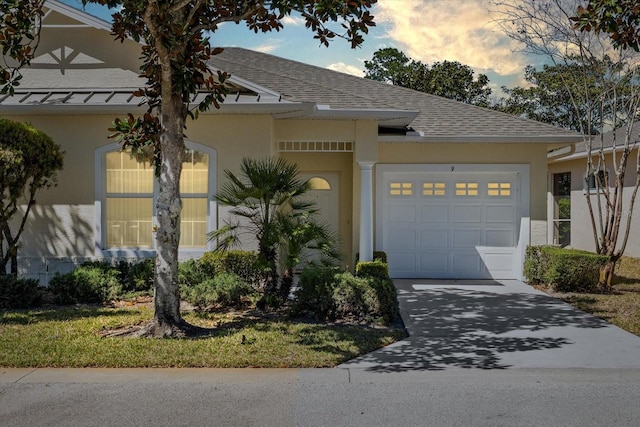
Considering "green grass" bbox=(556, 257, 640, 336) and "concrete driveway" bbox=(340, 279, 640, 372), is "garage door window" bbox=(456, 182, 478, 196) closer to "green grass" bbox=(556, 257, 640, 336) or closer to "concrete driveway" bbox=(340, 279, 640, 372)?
"concrete driveway" bbox=(340, 279, 640, 372)

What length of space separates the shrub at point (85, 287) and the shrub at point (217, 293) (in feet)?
4.78

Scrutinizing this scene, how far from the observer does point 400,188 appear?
13.2 metres

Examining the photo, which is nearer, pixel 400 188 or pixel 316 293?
pixel 316 293

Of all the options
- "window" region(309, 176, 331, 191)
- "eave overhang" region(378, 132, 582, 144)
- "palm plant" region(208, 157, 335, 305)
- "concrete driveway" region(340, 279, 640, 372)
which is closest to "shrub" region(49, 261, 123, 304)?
"palm plant" region(208, 157, 335, 305)

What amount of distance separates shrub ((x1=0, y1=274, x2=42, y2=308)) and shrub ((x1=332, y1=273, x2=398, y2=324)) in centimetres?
487

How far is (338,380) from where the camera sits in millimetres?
5871

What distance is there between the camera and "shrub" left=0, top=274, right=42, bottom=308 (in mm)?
9195

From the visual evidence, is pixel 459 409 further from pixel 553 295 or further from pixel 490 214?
pixel 490 214

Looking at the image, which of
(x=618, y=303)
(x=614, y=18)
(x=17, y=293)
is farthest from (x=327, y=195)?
(x=614, y=18)

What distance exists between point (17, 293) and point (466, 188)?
30.2 ft

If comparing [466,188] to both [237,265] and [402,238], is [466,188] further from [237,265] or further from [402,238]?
[237,265]

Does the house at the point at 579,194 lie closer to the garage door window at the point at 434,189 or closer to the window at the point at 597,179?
the window at the point at 597,179

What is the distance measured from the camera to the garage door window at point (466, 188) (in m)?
13.2

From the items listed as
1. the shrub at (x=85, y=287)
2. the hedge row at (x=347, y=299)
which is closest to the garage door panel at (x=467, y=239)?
the hedge row at (x=347, y=299)
